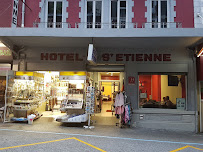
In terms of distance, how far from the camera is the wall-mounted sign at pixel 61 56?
29.5 ft

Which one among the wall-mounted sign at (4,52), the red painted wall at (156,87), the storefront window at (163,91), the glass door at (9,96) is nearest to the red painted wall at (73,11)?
the wall-mounted sign at (4,52)

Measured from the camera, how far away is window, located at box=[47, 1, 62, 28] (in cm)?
980

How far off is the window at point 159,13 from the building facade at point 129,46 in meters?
0.04

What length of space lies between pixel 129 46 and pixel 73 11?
12.0 ft

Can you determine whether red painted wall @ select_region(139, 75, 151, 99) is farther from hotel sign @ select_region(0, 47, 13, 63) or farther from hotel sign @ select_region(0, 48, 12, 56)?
hotel sign @ select_region(0, 48, 12, 56)

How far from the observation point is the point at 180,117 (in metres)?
8.21

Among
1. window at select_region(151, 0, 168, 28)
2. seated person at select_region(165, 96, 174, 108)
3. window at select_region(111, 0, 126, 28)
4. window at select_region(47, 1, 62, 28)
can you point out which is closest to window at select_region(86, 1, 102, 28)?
window at select_region(111, 0, 126, 28)

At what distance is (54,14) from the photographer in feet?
32.4

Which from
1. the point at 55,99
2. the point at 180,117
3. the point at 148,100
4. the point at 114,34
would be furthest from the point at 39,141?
the point at 55,99

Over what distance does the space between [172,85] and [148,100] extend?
138cm

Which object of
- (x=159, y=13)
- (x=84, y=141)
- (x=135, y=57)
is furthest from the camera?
(x=159, y=13)

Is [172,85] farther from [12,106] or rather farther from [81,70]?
[12,106]

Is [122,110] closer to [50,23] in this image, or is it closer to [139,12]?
[139,12]

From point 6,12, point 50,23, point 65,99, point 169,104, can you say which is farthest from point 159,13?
point 6,12
